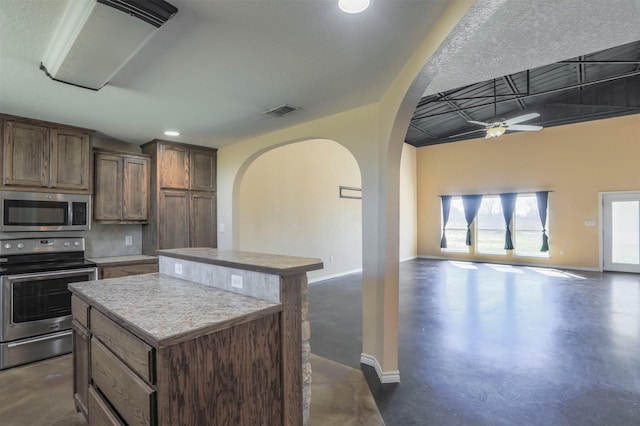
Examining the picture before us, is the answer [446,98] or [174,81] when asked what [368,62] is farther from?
[446,98]

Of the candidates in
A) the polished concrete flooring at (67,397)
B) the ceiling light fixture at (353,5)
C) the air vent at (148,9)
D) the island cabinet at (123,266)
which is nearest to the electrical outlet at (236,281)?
the polished concrete flooring at (67,397)

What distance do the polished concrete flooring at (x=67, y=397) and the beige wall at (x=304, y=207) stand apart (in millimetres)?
2578

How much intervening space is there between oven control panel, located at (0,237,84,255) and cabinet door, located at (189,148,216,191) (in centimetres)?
148

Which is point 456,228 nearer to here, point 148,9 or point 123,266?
point 123,266

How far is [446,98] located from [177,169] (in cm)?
513

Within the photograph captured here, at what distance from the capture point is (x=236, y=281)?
1.82m

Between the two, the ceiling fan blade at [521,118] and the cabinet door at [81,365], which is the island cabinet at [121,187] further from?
the ceiling fan blade at [521,118]

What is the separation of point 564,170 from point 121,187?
31.1 feet

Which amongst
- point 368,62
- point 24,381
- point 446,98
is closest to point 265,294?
point 368,62

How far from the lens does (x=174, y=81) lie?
Result: 233 cm

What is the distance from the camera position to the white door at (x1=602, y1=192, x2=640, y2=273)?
7.06 m

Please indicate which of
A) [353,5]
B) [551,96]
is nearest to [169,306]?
[353,5]

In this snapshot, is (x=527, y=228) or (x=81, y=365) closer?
(x=81, y=365)

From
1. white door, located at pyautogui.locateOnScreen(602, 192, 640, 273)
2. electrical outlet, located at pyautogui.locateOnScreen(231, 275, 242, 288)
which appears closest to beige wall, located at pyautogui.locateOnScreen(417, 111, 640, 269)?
white door, located at pyautogui.locateOnScreen(602, 192, 640, 273)
